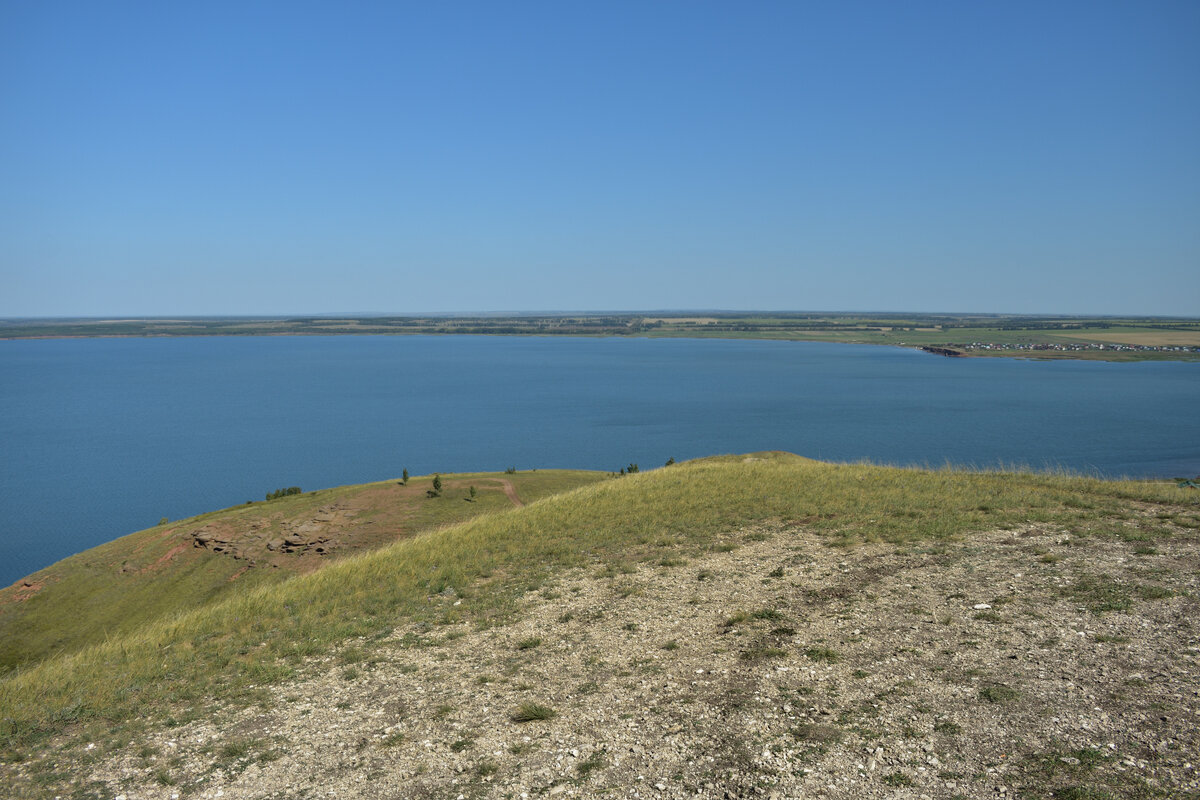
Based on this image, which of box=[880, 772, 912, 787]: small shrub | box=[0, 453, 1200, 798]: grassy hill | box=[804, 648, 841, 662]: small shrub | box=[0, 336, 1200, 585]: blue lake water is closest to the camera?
box=[880, 772, 912, 787]: small shrub

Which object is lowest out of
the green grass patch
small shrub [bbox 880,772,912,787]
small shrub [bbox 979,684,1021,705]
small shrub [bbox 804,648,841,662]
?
the green grass patch

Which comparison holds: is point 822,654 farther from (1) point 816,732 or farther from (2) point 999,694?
(2) point 999,694

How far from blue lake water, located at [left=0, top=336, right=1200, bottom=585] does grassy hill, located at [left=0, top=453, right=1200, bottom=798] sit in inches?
1836

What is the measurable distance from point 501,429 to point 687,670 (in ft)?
324

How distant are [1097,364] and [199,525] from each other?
226 metres

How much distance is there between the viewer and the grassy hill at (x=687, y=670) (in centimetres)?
887

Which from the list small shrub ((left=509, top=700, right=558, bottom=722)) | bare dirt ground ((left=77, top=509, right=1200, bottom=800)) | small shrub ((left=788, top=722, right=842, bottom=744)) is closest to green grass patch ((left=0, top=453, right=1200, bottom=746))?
bare dirt ground ((left=77, top=509, right=1200, bottom=800))

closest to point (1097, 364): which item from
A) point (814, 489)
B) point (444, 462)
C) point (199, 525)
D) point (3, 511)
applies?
point (444, 462)

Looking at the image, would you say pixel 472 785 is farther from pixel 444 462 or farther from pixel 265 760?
pixel 444 462

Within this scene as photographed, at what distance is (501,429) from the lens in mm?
108875

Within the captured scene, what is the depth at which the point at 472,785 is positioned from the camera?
8.81 meters

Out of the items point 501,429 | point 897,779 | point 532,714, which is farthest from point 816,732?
point 501,429

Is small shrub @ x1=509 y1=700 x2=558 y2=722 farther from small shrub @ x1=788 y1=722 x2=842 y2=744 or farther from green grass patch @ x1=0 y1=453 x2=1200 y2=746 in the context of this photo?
green grass patch @ x1=0 y1=453 x2=1200 y2=746

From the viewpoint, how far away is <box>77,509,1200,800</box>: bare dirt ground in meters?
8.56
